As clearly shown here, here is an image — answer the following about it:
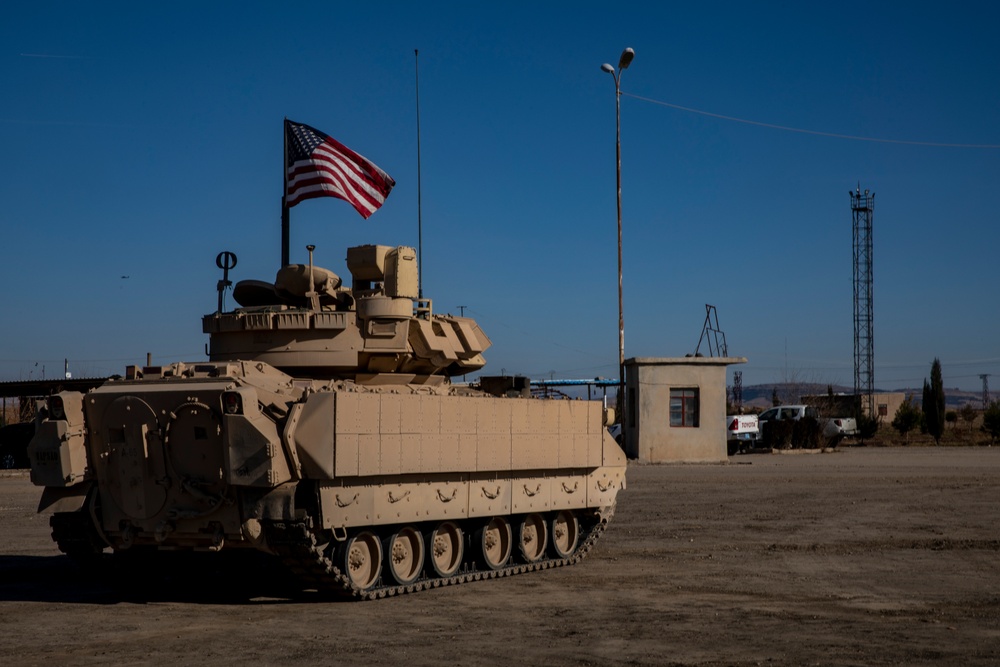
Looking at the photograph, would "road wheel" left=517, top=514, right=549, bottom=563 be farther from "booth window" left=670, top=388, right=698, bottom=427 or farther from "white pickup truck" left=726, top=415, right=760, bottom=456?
"white pickup truck" left=726, top=415, right=760, bottom=456

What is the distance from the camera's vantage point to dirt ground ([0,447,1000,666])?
33.9 feet

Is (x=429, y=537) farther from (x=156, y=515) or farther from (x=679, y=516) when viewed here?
(x=679, y=516)

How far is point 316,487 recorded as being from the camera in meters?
13.0

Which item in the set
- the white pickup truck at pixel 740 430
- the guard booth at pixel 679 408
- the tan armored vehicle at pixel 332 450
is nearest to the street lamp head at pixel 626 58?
the guard booth at pixel 679 408

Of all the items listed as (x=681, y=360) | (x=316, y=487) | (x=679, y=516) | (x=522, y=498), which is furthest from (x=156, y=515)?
(x=681, y=360)

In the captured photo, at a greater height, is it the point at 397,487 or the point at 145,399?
the point at 145,399

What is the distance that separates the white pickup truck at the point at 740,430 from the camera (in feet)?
156

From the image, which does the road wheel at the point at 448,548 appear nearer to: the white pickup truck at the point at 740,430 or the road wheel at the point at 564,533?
the road wheel at the point at 564,533

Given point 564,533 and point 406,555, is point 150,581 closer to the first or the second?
point 406,555

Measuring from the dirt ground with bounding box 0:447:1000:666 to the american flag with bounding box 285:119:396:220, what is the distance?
633cm

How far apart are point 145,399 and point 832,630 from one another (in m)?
7.40

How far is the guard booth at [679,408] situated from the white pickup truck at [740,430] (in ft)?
26.0

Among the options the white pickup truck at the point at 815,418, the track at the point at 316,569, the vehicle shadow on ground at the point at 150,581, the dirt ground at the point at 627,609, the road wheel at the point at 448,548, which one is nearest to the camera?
the dirt ground at the point at 627,609

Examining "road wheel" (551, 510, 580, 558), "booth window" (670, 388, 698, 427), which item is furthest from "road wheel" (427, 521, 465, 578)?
"booth window" (670, 388, 698, 427)
